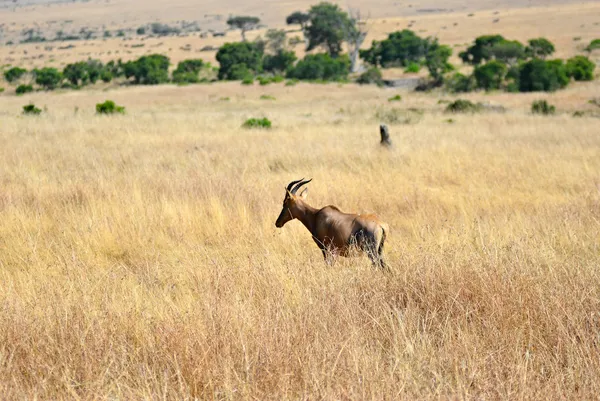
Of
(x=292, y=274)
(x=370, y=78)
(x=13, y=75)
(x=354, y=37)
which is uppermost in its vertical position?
(x=292, y=274)

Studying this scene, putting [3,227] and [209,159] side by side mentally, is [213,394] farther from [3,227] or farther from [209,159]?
[209,159]

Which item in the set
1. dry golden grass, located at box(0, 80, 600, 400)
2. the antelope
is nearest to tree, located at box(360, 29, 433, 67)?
dry golden grass, located at box(0, 80, 600, 400)

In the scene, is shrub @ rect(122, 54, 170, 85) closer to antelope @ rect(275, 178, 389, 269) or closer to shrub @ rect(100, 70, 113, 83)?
shrub @ rect(100, 70, 113, 83)

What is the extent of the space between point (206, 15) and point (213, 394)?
178597 millimetres

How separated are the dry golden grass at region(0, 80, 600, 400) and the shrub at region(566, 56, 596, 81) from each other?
25.8 m

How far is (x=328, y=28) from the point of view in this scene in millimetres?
69562

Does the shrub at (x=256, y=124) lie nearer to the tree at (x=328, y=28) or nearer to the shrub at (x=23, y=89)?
the shrub at (x=23, y=89)

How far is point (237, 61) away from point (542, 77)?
28141 mm

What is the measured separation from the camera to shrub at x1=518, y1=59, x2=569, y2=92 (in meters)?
33.2

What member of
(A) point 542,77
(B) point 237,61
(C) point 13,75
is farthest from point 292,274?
(C) point 13,75

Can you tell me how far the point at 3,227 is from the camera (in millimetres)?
7613

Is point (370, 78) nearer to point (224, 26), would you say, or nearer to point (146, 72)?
point (146, 72)

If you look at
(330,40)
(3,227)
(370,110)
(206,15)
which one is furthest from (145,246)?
(206,15)

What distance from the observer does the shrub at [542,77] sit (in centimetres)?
3325
